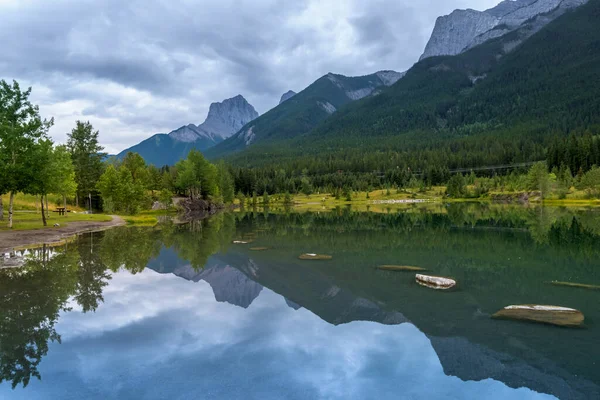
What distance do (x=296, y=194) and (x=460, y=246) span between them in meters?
154

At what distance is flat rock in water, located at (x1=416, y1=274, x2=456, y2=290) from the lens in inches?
739

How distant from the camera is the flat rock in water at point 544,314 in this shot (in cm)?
1342

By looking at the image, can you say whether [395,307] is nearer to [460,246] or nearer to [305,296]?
[305,296]

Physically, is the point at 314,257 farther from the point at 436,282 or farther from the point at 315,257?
the point at 436,282

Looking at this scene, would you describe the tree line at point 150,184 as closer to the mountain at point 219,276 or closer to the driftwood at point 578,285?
the mountain at point 219,276

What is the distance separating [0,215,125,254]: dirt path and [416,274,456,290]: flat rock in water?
1197 inches

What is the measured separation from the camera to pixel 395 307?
16.2 metres

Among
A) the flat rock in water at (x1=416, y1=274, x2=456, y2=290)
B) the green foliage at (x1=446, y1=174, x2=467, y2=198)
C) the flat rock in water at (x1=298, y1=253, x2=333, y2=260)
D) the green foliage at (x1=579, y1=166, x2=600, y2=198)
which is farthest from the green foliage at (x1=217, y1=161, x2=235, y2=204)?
the flat rock in water at (x1=416, y1=274, x2=456, y2=290)

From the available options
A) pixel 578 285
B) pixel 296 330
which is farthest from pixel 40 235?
pixel 578 285

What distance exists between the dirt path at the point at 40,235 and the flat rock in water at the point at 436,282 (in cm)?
3041

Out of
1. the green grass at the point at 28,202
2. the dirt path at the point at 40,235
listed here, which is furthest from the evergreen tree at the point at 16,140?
the green grass at the point at 28,202

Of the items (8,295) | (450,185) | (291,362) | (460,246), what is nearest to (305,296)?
(291,362)

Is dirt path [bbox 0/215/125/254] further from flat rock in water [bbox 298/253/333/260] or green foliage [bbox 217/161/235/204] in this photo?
green foliage [bbox 217/161/235/204]

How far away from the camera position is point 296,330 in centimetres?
1435
